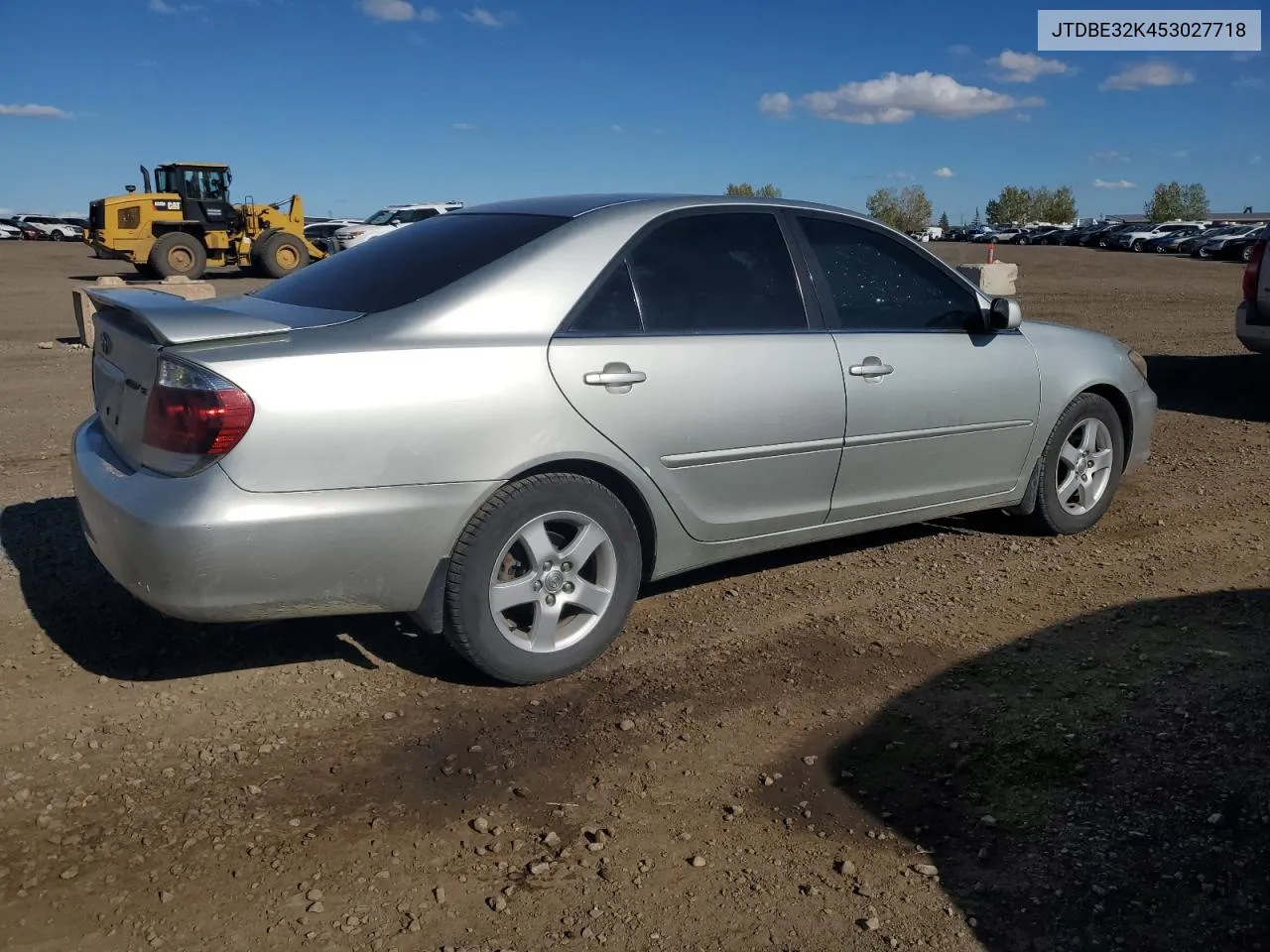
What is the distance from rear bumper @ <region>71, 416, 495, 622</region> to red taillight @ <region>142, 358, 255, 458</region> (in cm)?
9

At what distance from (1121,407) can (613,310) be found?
9.91 ft

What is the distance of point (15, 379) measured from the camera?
1013 centimetres

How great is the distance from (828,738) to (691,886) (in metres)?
0.91

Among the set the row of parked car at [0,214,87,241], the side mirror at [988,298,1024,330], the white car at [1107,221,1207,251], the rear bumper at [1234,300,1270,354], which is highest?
the row of parked car at [0,214,87,241]

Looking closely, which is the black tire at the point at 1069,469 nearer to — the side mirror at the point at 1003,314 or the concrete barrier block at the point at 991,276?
the side mirror at the point at 1003,314

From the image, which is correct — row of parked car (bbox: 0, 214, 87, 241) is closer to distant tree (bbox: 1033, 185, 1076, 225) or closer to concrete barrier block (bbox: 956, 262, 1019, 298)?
concrete barrier block (bbox: 956, 262, 1019, 298)

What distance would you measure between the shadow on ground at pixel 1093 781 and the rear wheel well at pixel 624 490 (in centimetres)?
100

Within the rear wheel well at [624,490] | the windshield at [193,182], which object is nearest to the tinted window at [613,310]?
the rear wheel well at [624,490]

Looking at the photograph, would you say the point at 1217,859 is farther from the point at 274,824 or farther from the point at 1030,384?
the point at 1030,384

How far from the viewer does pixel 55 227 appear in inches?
2437

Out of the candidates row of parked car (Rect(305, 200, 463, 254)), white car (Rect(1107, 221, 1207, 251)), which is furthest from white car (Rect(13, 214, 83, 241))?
white car (Rect(1107, 221, 1207, 251))

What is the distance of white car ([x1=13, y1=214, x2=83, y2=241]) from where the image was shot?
2400 inches

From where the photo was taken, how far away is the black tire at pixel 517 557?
3.54m

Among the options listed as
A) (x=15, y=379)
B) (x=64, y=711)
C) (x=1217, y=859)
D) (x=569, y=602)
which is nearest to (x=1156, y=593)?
(x=1217, y=859)
